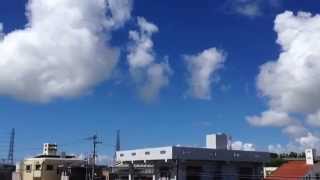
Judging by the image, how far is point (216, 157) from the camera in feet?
293

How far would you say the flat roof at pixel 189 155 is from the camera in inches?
3361

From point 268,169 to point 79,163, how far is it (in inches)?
1903

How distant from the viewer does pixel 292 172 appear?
113 metres

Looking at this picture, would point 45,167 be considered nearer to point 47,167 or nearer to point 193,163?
point 47,167

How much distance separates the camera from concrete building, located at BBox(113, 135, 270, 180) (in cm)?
8612

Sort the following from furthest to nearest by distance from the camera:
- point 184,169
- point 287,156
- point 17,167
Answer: point 287,156
point 17,167
point 184,169

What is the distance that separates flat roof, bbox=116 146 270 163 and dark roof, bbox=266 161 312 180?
43.0ft

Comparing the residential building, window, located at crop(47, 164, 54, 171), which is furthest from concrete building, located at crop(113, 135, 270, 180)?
window, located at crop(47, 164, 54, 171)

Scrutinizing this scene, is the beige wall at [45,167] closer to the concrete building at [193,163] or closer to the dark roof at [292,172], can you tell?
the concrete building at [193,163]

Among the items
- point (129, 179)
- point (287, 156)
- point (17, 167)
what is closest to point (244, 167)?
point (129, 179)

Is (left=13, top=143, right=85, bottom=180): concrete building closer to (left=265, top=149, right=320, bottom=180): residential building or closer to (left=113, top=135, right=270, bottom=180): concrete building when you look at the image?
(left=113, top=135, right=270, bottom=180): concrete building

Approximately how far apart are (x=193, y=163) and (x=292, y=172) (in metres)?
33.1

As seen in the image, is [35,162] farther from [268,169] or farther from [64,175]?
[268,169]

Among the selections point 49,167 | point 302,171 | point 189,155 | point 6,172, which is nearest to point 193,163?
point 189,155
